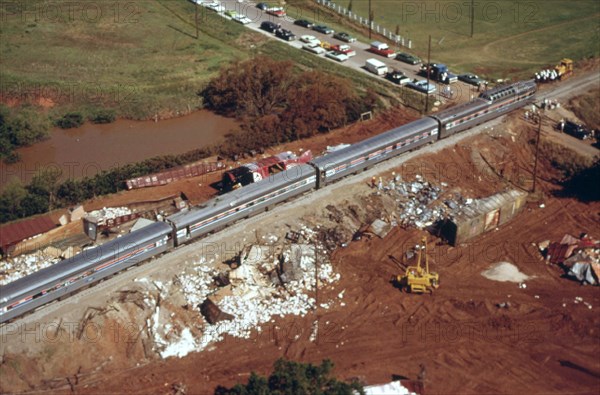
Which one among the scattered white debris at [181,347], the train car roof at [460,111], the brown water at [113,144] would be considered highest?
the train car roof at [460,111]

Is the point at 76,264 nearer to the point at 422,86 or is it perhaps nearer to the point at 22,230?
the point at 22,230

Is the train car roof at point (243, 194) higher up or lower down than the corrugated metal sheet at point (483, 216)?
higher up

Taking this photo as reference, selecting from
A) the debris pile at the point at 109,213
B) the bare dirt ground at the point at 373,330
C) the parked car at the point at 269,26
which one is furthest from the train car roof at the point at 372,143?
the parked car at the point at 269,26

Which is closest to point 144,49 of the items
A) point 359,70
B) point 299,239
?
point 359,70

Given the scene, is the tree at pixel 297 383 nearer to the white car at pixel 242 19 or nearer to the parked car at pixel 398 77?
the parked car at pixel 398 77

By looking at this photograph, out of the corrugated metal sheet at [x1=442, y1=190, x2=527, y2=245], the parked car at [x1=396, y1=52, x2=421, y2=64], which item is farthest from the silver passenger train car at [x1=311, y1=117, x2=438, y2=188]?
the parked car at [x1=396, y1=52, x2=421, y2=64]

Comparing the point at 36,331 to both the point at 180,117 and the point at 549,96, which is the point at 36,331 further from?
the point at 549,96
